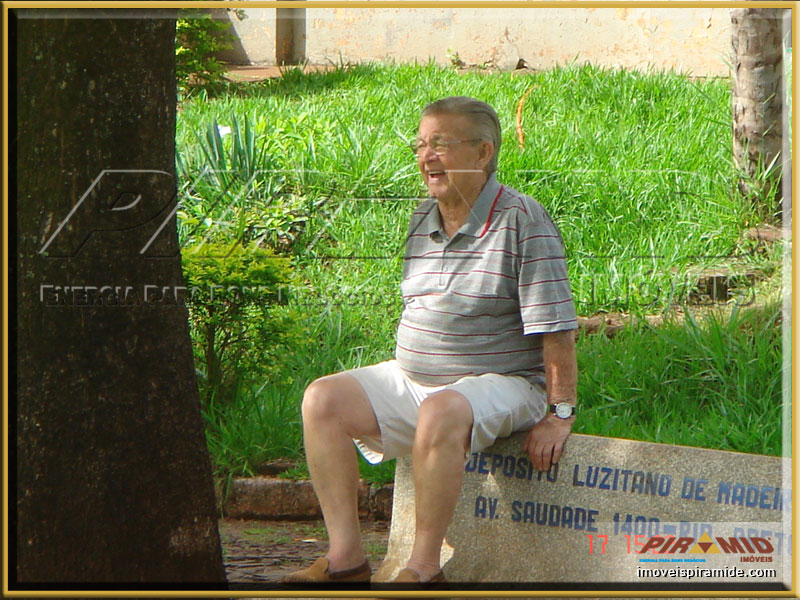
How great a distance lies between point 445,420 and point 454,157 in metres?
0.78

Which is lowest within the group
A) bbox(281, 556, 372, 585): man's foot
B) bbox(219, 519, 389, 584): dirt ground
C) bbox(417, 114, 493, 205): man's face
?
bbox(219, 519, 389, 584): dirt ground

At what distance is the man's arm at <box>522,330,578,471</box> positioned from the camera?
310 cm

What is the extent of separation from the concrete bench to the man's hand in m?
0.04

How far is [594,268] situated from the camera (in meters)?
4.09

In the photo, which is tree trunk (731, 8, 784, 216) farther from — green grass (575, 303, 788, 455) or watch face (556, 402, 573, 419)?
watch face (556, 402, 573, 419)

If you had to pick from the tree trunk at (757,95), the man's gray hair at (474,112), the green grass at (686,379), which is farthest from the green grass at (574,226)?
the man's gray hair at (474,112)

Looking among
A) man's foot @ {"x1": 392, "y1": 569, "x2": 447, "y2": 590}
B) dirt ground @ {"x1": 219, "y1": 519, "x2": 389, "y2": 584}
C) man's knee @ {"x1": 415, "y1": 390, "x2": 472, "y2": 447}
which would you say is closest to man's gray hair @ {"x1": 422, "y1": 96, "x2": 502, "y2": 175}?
man's knee @ {"x1": 415, "y1": 390, "x2": 472, "y2": 447}

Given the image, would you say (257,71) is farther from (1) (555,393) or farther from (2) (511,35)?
(1) (555,393)

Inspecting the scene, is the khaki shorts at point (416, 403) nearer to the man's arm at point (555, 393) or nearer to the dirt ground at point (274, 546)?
the man's arm at point (555, 393)

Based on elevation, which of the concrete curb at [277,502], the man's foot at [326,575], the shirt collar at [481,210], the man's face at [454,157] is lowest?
the concrete curb at [277,502]

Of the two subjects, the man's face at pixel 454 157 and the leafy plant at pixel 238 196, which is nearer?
the man's face at pixel 454 157

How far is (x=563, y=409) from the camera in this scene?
3.13 metres

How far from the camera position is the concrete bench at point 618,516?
10.2ft

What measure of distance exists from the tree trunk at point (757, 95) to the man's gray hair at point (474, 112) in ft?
4.84
